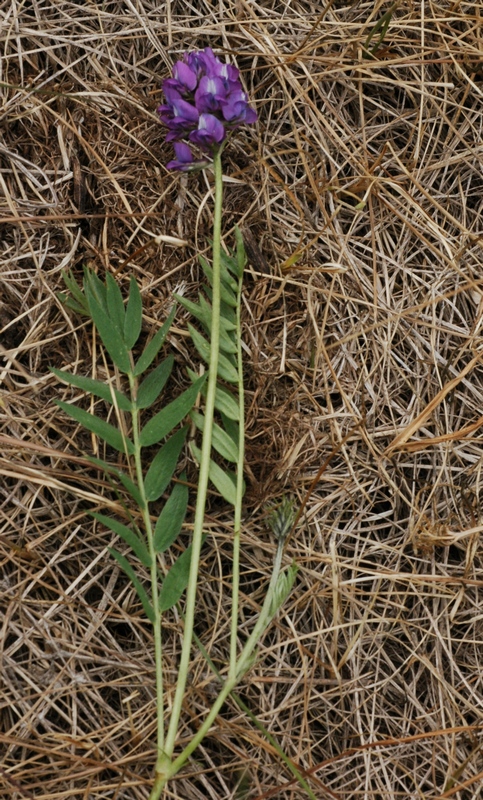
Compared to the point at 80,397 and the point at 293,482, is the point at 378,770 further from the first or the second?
the point at 80,397

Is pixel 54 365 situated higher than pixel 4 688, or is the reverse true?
pixel 54 365

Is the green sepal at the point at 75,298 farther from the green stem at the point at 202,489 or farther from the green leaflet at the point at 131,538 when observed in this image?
the green leaflet at the point at 131,538

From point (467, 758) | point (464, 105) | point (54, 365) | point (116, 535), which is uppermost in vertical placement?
point (464, 105)

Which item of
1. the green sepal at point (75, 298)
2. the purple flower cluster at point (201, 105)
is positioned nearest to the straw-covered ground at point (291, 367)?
the green sepal at point (75, 298)

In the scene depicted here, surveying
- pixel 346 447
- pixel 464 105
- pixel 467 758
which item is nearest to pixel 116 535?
pixel 346 447

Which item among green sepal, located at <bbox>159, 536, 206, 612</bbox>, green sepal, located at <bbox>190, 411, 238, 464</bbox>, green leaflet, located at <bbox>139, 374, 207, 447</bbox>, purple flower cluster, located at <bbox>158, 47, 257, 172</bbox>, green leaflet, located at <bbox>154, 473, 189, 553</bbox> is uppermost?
purple flower cluster, located at <bbox>158, 47, 257, 172</bbox>

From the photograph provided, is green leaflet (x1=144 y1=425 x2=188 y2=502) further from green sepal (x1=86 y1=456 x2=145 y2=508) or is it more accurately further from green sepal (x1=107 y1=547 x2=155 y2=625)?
green sepal (x1=107 y1=547 x2=155 y2=625)

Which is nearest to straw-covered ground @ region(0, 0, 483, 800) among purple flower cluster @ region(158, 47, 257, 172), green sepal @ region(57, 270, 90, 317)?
green sepal @ region(57, 270, 90, 317)
